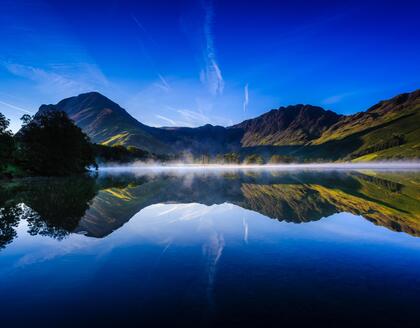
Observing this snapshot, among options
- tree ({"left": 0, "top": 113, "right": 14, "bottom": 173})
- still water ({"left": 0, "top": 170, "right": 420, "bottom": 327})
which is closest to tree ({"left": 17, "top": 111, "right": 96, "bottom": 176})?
tree ({"left": 0, "top": 113, "right": 14, "bottom": 173})

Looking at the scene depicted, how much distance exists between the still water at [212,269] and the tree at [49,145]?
206 ft

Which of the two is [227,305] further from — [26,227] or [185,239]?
[26,227]

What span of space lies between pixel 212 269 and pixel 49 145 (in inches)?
3199

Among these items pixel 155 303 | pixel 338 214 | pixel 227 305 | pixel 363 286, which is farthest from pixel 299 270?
pixel 338 214

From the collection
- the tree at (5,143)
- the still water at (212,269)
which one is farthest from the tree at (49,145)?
the still water at (212,269)

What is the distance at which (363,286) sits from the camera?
9.30 m

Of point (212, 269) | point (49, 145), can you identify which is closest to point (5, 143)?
point (49, 145)

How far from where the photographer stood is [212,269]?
36.5ft

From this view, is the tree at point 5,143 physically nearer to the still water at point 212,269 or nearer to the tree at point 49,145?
the tree at point 49,145

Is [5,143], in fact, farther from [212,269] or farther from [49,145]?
[212,269]

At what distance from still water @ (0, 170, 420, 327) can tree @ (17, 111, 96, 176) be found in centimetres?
6275

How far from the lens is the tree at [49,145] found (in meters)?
75.7

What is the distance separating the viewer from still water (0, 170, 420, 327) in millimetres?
7629

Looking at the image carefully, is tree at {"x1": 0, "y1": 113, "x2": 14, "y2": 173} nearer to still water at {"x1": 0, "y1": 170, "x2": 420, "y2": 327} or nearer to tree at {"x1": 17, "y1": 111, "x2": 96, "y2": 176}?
tree at {"x1": 17, "y1": 111, "x2": 96, "y2": 176}
